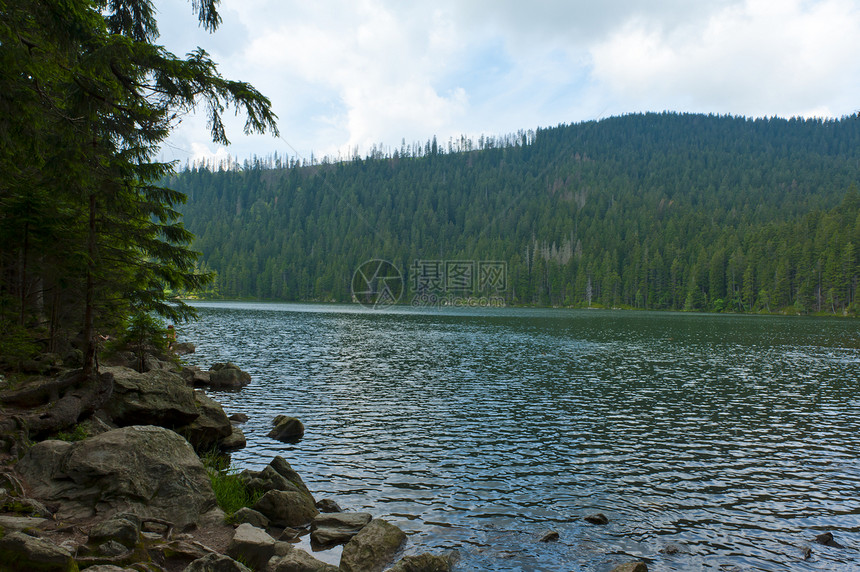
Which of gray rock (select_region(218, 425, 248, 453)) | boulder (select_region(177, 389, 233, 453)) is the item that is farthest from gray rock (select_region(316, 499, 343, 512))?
gray rock (select_region(218, 425, 248, 453))

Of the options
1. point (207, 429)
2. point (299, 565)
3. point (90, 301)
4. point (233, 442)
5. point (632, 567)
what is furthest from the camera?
point (233, 442)

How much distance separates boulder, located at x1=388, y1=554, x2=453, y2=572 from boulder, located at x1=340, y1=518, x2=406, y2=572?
2.13 ft

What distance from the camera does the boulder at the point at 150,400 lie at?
1722 cm

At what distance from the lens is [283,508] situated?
1368 cm

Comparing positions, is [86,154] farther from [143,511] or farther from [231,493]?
[231,493]

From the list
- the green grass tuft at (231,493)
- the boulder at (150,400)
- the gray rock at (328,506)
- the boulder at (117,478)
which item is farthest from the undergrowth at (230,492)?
the boulder at (150,400)

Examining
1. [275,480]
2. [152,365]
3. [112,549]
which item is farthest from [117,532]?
[152,365]

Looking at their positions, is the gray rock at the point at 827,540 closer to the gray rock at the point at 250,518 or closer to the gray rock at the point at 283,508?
the gray rock at the point at 283,508

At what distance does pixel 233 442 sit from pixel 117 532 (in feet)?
37.0

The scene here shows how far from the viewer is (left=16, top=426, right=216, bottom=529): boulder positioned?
35.9 feet

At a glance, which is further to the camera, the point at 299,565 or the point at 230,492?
the point at 230,492

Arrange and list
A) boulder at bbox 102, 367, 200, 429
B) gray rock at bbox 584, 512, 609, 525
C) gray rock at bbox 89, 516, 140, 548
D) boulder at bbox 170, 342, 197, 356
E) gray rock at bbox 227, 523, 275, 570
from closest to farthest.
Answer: gray rock at bbox 89, 516, 140, 548
gray rock at bbox 227, 523, 275, 570
gray rock at bbox 584, 512, 609, 525
boulder at bbox 102, 367, 200, 429
boulder at bbox 170, 342, 197, 356

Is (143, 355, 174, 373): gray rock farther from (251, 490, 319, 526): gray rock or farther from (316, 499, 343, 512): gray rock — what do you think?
(316, 499, 343, 512): gray rock

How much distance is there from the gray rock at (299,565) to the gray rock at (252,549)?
1.79ft
